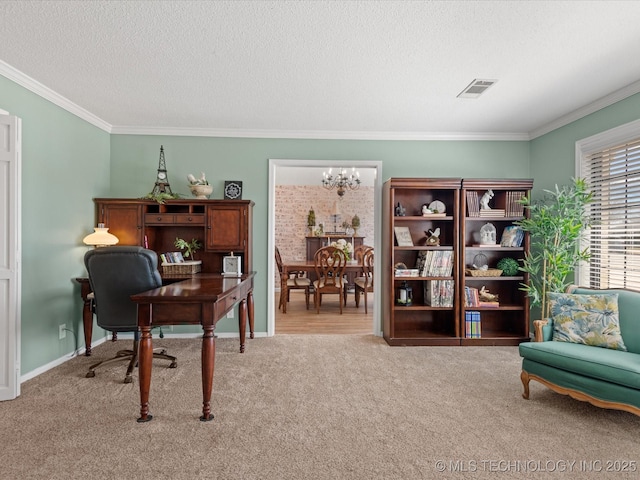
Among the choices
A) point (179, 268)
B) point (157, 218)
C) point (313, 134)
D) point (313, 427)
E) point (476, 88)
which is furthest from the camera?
point (313, 134)

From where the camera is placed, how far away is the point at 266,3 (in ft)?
6.56

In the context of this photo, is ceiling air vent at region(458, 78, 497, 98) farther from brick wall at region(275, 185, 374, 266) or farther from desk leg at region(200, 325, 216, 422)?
brick wall at region(275, 185, 374, 266)

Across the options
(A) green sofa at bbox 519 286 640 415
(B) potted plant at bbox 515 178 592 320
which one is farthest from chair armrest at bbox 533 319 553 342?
(B) potted plant at bbox 515 178 592 320

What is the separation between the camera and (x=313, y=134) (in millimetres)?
4352

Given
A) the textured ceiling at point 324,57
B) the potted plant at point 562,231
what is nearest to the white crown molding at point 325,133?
the textured ceiling at point 324,57

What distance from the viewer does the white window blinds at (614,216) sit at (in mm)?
3102

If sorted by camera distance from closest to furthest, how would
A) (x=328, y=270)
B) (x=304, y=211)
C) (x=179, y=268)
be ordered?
(x=179, y=268) → (x=328, y=270) → (x=304, y=211)

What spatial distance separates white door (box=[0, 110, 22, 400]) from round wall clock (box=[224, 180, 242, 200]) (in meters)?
2.00

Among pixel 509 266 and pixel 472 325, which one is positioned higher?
pixel 509 266

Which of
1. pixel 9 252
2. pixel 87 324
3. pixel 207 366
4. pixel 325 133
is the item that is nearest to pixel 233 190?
pixel 325 133

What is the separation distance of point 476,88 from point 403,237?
1712 millimetres

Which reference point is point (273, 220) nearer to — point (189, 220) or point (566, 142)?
point (189, 220)

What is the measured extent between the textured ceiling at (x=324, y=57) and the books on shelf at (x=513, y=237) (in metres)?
1.19

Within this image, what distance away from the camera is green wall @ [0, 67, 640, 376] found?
307cm
